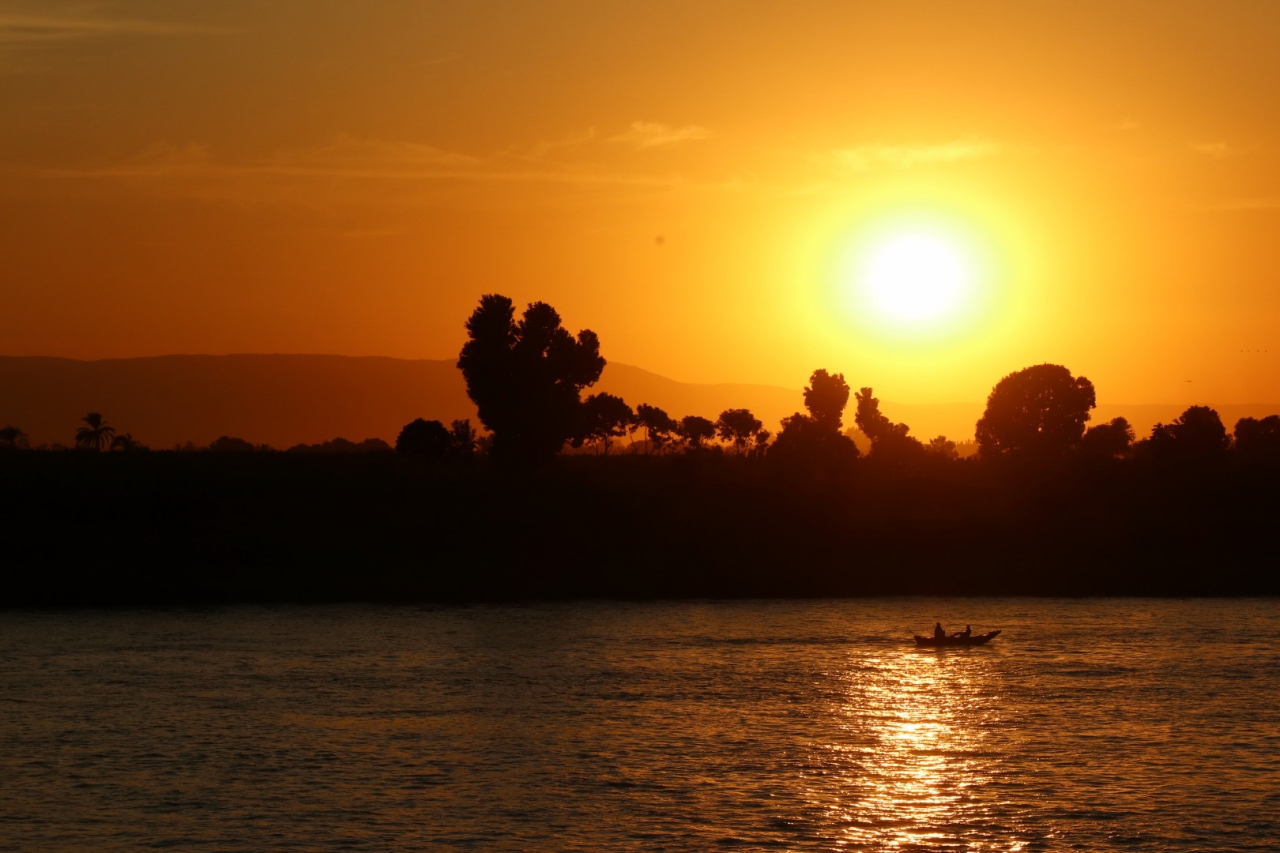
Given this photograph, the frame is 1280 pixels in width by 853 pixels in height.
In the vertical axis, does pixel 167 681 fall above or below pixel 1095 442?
below

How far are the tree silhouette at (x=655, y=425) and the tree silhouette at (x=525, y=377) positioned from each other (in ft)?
122

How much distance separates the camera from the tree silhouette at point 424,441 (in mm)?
149250

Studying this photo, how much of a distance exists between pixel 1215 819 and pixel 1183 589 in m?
83.9

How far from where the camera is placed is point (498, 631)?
92.8 meters

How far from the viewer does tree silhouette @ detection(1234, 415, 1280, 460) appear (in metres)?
184

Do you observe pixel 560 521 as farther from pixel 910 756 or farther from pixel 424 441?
pixel 910 756

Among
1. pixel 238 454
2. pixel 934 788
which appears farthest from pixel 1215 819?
pixel 238 454

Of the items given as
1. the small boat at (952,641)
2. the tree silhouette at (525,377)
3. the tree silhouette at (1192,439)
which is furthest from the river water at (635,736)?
the tree silhouette at (1192,439)

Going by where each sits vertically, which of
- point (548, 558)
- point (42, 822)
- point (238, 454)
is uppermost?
point (238, 454)

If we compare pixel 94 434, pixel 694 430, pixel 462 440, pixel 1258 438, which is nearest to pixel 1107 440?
pixel 1258 438

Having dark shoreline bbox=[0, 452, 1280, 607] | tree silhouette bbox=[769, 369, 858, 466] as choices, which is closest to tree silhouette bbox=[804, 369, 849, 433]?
tree silhouette bbox=[769, 369, 858, 466]

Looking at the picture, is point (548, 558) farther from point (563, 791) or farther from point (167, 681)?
point (563, 791)

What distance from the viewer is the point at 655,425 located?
619 ft

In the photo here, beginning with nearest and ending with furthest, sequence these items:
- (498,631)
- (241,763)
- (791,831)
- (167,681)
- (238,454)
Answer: (791,831) → (241,763) → (167,681) → (498,631) → (238,454)
